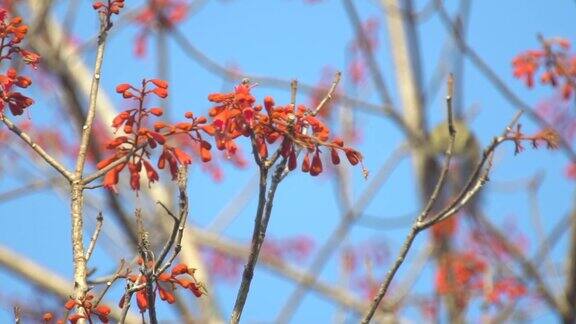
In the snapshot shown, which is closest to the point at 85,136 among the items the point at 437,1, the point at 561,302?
the point at 437,1

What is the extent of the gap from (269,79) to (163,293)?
148 inches

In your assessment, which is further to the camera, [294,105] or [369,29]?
[369,29]

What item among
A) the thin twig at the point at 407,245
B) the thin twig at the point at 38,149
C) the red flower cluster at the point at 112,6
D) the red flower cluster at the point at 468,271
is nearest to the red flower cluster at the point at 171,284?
the thin twig at the point at 38,149

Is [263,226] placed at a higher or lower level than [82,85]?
lower

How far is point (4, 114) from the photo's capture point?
244cm

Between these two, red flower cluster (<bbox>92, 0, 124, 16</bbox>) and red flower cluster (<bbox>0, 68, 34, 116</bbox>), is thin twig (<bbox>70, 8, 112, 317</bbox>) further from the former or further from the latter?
red flower cluster (<bbox>0, 68, 34, 116</bbox>)

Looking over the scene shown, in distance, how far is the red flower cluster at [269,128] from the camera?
240cm

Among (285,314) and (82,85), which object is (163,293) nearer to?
(285,314)

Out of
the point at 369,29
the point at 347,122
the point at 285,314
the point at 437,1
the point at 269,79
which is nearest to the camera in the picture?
the point at 437,1

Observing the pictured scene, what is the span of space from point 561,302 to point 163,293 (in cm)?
336

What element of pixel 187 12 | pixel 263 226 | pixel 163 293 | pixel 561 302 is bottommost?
pixel 163 293

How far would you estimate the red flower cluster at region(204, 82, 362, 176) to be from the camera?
2.40m

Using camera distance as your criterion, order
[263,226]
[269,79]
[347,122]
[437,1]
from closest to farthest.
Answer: [263,226] < [437,1] < [269,79] < [347,122]

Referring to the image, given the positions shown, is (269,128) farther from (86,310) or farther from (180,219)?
(86,310)
